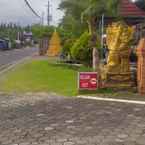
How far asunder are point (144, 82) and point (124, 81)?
34.0 inches

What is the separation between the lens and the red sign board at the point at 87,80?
13575 mm

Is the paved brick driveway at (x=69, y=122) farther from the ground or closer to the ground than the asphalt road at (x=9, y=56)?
closer to the ground

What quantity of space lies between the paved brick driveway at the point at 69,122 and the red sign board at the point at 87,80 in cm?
144

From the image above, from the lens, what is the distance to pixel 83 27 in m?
31.3

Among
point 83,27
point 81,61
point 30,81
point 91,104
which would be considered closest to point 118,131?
point 91,104

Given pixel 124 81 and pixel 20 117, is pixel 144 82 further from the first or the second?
pixel 20 117

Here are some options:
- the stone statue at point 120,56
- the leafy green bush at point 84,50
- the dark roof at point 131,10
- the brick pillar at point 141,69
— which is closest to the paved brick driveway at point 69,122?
the brick pillar at point 141,69

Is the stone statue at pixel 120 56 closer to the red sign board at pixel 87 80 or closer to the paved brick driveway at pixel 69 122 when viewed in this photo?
the red sign board at pixel 87 80

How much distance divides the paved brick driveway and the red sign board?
144cm

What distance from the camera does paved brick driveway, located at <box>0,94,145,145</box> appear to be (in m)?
7.60

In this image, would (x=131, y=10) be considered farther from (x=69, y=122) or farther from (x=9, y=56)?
(x=9, y=56)

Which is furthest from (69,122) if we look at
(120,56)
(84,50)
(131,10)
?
(131,10)

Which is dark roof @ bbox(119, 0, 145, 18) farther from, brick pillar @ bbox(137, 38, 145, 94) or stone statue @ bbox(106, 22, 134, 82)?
brick pillar @ bbox(137, 38, 145, 94)

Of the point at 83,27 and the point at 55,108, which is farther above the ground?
the point at 83,27
